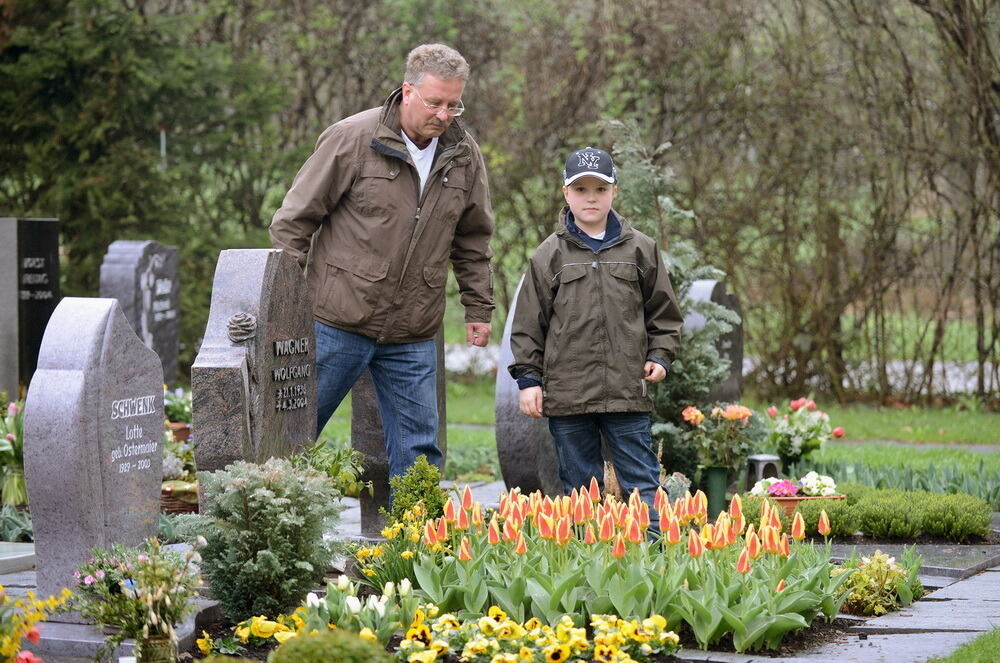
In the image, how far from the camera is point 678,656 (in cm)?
448

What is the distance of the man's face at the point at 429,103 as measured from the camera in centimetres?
569

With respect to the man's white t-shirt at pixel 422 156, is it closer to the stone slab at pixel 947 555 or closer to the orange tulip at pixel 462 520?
the orange tulip at pixel 462 520

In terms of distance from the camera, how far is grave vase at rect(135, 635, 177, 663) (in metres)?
4.26

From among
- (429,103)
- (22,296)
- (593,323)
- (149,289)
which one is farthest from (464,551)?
(149,289)

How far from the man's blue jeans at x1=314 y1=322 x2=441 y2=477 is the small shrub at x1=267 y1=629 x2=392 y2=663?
2294 millimetres

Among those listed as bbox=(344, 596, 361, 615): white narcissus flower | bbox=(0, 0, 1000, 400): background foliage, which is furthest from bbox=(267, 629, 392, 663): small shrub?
bbox=(0, 0, 1000, 400): background foliage

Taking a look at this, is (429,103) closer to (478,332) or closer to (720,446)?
(478,332)

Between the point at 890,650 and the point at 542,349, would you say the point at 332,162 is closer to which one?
the point at 542,349

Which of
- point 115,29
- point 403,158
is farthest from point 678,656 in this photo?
point 115,29

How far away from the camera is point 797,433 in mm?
8594

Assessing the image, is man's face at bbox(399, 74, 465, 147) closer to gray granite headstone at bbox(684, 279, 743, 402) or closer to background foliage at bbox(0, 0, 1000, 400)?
gray granite headstone at bbox(684, 279, 743, 402)

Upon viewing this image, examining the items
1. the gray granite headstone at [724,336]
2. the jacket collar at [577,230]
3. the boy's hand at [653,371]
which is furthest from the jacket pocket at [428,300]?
the gray granite headstone at [724,336]

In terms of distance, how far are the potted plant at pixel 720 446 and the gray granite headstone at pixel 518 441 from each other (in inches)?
44.0

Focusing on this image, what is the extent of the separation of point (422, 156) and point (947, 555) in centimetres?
309
